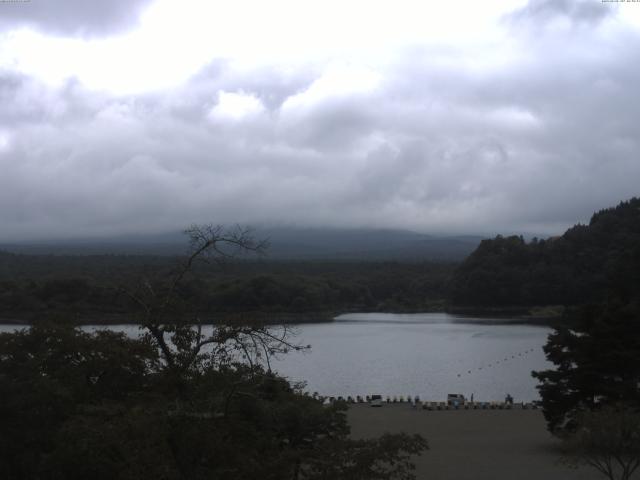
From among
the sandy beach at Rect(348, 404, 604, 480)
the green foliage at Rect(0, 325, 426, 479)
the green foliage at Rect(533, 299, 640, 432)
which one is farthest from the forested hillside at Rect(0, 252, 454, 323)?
the green foliage at Rect(0, 325, 426, 479)

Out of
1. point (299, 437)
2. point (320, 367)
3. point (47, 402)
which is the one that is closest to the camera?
point (47, 402)

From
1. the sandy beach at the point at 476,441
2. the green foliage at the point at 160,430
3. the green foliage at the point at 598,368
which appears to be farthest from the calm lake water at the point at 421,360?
the green foliage at the point at 160,430

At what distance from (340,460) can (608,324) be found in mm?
11966

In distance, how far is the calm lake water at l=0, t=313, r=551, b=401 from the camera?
30750 mm

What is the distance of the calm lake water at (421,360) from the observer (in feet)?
101

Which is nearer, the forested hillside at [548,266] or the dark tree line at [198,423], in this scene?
the dark tree line at [198,423]

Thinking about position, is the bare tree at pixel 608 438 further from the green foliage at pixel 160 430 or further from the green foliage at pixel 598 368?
the green foliage at pixel 598 368

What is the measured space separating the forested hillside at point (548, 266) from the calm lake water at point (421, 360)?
9163 mm

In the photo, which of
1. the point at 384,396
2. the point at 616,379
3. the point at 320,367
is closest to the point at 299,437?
the point at 616,379

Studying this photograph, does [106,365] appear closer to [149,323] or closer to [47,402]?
[47,402]

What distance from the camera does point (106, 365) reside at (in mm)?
9094

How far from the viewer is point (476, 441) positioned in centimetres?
1805

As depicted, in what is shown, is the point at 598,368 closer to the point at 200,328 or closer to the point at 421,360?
the point at 200,328

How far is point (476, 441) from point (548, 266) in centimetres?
5221
